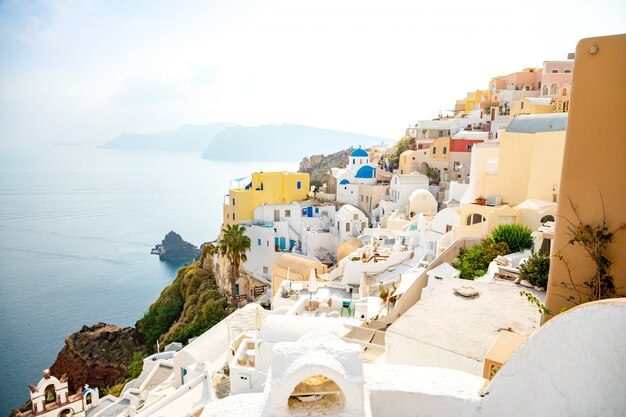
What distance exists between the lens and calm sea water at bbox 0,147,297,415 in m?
45.9

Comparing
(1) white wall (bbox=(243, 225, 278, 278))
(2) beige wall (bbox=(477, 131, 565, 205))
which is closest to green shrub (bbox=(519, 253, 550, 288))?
(2) beige wall (bbox=(477, 131, 565, 205))

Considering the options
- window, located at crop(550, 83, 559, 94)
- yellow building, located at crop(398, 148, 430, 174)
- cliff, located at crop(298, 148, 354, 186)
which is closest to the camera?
yellow building, located at crop(398, 148, 430, 174)

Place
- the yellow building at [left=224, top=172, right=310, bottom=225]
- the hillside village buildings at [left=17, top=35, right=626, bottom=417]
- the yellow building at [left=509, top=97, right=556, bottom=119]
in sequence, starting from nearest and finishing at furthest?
1. the hillside village buildings at [left=17, top=35, right=626, bottom=417]
2. the yellow building at [left=509, top=97, right=556, bottom=119]
3. the yellow building at [left=224, top=172, right=310, bottom=225]

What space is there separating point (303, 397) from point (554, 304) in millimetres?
5531

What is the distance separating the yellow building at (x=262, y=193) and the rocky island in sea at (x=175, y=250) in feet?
147

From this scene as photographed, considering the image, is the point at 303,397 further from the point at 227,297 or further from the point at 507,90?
the point at 507,90

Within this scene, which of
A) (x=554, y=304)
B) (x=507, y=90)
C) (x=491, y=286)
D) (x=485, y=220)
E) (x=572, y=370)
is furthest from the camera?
(x=507, y=90)

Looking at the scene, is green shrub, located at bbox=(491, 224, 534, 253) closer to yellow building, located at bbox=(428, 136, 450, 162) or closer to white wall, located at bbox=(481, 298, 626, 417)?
white wall, located at bbox=(481, 298, 626, 417)

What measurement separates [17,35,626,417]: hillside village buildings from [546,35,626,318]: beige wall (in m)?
0.02

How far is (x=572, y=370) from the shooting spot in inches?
166

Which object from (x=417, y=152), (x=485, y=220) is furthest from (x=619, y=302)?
(x=417, y=152)

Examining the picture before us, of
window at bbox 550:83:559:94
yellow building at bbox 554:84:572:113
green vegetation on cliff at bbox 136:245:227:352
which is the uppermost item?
window at bbox 550:83:559:94

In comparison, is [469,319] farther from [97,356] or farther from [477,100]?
[477,100]

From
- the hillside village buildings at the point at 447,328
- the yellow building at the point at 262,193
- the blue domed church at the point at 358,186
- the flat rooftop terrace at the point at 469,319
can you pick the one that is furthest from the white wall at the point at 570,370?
the blue domed church at the point at 358,186
